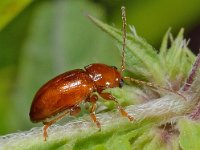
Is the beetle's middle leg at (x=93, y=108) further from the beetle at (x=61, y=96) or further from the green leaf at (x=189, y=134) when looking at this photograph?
the green leaf at (x=189, y=134)

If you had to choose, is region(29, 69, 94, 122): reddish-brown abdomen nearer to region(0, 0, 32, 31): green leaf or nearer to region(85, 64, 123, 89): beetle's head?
region(85, 64, 123, 89): beetle's head

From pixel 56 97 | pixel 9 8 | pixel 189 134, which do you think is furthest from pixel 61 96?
pixel 9 8

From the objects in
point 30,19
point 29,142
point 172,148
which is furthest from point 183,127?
point 30,19

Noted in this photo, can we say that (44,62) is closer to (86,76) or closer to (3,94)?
(3,94)

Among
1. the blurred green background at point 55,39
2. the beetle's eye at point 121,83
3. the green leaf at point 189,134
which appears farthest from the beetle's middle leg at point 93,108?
the blurred green background at point 55,39

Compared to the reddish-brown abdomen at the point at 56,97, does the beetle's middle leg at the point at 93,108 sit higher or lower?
lower

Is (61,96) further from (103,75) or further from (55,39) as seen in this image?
(55,39)
